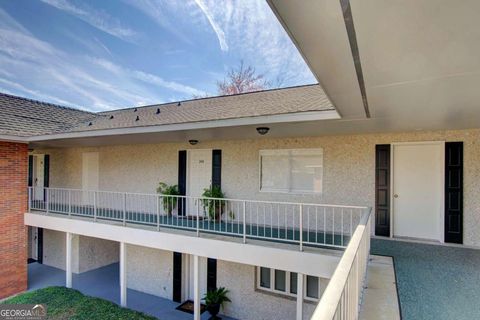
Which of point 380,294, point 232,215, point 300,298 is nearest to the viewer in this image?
point 380,294

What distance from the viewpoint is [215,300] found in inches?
307

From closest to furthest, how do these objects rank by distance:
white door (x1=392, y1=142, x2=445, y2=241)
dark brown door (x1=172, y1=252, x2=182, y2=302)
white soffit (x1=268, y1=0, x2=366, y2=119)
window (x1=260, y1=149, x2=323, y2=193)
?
white soffit (x1=268, y1=0, x2=366, y2=119)
white door (x1=392, y1=142, x2=445, y2=241)
window (x1=260, y1=149, x2=323, y2=193)
dark brown door (x1=172, y1=252, x2=182, y2=302)

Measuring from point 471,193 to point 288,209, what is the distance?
13.7 ft

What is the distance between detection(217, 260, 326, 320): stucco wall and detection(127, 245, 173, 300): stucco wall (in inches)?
81.9

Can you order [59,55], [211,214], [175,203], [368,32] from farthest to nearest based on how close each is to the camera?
1. [59,55]
2. [175,203]
3. [211,214]
4. [368,32]

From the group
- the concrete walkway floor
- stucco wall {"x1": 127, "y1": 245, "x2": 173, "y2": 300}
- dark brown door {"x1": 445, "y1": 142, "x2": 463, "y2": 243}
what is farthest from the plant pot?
dark brown door {"x1": 445, "y1": 142, "x2": 463, "y2": 243}

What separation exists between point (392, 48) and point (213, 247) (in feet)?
17.8

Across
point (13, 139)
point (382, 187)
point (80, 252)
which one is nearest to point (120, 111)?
point (13, 139)

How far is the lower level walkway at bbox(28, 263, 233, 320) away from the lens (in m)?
8.20

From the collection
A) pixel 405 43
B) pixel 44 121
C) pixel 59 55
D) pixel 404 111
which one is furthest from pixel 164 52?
pixel 405 43

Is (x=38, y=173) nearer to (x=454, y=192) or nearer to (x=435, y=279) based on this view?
(x=435, y=279)

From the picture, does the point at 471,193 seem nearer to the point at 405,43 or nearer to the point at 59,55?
the point at 405,43

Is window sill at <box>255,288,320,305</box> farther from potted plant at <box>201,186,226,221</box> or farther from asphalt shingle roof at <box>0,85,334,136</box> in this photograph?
asphalt shingle roof at <box>0,85,334,136</box>

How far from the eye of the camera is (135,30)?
1769cm
